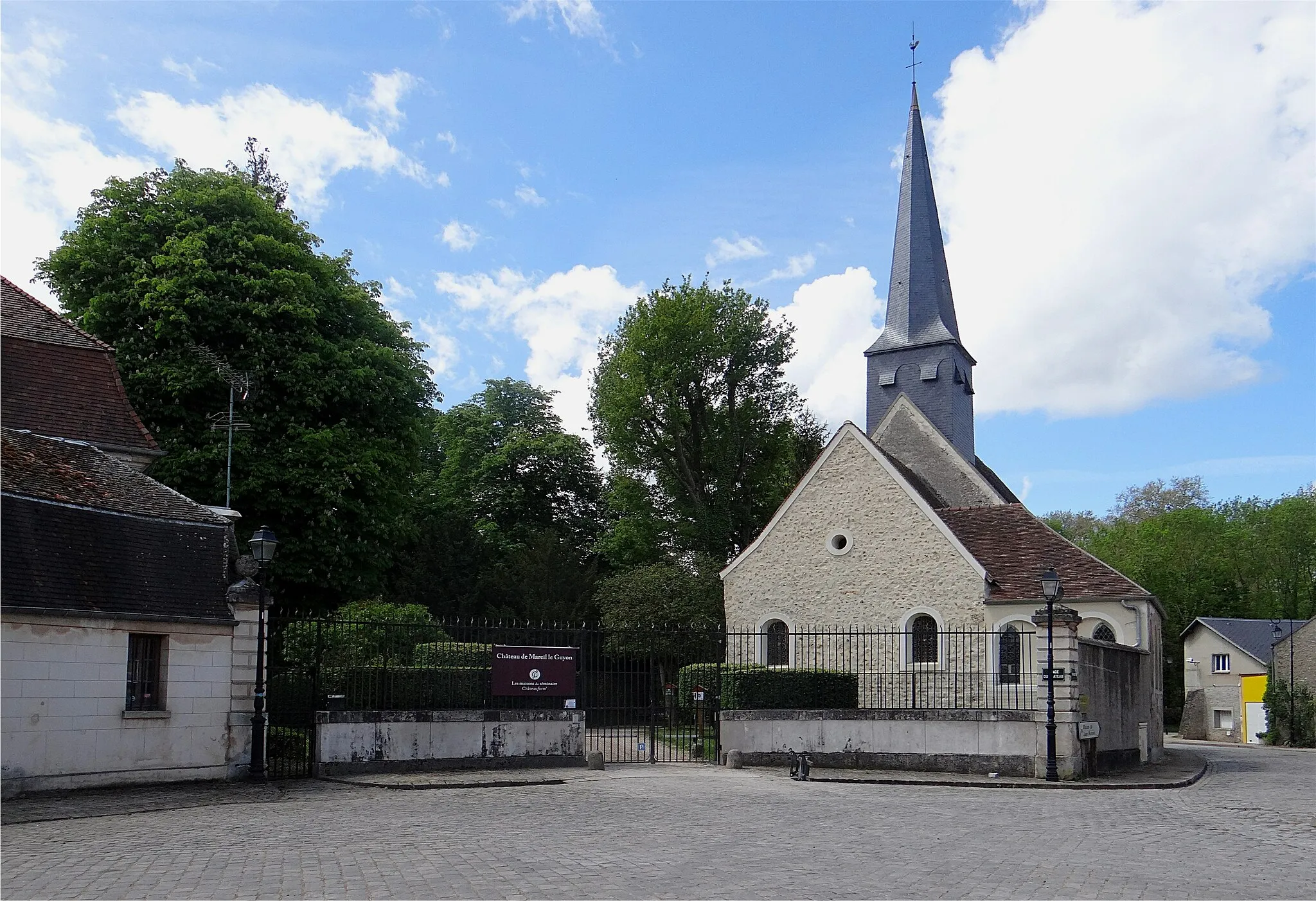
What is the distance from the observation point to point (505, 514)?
49688 millimetres

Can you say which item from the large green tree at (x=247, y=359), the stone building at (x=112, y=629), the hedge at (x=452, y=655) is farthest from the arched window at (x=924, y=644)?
the stone building at (x=112, y=629)

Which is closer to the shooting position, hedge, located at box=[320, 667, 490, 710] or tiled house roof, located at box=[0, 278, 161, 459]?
hedge, located at box=[320, 667, 490, 710]

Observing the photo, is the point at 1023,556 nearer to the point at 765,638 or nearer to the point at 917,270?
the point at 765,638

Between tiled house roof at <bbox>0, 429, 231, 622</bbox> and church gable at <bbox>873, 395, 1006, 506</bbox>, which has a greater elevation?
church gable at <bbox>873, 395, 1006, 506</bbox>

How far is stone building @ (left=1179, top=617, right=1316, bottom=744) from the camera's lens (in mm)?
50906

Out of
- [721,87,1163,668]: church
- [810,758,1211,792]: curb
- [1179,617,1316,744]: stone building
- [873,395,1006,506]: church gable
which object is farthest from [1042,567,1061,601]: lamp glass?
[1179,617,1316,744]: stone building

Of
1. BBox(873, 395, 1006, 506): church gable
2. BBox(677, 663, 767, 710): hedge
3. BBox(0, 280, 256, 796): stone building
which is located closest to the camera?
BBox(0, 280, 256, 796): stone building

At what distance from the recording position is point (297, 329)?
2766cm

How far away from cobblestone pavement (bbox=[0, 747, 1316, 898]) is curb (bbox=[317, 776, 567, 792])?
23cm

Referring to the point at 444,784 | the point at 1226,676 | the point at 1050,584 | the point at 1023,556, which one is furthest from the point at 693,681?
the point at 1226,676

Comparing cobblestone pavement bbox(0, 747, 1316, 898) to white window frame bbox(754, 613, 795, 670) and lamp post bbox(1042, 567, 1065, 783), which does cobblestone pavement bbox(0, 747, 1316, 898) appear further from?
white window frame bbox(754, 613, 795, 670)

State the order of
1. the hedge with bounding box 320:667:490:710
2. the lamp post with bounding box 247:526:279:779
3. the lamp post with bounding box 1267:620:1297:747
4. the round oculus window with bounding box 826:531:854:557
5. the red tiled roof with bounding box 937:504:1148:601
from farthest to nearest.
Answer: the lamp post with bounding box 1267:620:1297:747, the round oculus window with bounding box 826:531:854:557, the red tiled roof with bounding box 937:504:1148:601, the hedge with bounding box 320:667:490:710, the lamp post with bounding box 247:526:279:779

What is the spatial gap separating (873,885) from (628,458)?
35.5 meters

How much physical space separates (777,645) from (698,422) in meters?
14.8
